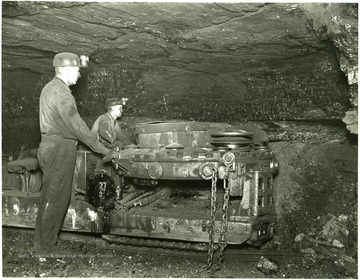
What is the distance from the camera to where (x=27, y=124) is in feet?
28.9

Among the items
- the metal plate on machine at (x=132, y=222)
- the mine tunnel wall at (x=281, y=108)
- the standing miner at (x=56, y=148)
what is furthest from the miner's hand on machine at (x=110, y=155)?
the mine tunnel wall at (x=281, y=108)

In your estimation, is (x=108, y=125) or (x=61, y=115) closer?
(x=61, y=115)

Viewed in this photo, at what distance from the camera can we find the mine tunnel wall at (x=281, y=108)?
608 cm

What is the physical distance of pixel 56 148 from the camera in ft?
14.6

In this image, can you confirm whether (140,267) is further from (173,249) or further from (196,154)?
(196,154)

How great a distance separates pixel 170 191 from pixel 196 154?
161 centimetres

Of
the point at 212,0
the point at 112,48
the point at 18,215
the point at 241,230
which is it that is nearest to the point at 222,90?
the point at 112,48

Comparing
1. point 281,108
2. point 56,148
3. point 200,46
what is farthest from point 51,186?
point 281,108

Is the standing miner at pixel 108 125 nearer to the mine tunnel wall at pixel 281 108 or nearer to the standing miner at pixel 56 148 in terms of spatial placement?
the mine tunnel wall at pixel 281 108

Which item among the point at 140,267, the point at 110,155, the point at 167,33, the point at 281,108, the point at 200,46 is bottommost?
the point at 140,267

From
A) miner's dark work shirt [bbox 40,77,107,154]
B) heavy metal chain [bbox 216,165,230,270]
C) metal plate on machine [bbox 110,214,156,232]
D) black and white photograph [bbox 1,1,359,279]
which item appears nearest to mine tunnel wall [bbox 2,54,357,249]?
black and white photograph [bbox 1,1,359,279]

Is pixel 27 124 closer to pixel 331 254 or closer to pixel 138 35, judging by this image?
pixel 138 35

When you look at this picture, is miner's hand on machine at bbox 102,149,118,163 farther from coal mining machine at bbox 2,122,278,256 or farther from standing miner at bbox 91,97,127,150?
standing miner at bbox 91,97,127,150

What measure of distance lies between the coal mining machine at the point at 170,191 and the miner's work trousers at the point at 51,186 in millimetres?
479
